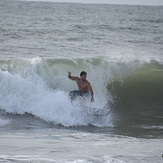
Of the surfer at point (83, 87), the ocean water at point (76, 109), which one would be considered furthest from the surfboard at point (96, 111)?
the surfer at point (83, 87)

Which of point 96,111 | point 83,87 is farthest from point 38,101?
point 96,111

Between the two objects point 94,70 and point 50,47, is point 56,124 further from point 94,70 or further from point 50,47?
point 50,47

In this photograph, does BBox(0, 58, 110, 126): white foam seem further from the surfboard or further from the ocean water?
the surfboard

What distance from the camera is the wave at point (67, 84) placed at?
30.1 ft

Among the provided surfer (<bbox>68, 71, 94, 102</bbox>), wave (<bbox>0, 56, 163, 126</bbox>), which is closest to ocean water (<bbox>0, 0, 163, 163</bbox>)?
wave (<bbox>0, 56, 163, 126</bbox>)

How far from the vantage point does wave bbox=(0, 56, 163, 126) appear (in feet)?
30.1

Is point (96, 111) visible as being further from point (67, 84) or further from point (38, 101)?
point (67, 84)

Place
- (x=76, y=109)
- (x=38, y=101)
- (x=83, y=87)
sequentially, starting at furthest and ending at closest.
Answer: (x=38, y=101)
(x=83, y=87)
(x=76, y=109)

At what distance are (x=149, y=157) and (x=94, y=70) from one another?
7908mm

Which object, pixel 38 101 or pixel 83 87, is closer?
pixel 83 87

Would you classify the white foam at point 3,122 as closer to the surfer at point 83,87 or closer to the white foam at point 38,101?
the white foam at point 38,101

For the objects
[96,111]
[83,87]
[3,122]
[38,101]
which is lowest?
[3,122]

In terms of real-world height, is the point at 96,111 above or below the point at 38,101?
below

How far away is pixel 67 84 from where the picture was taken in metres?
11.5
